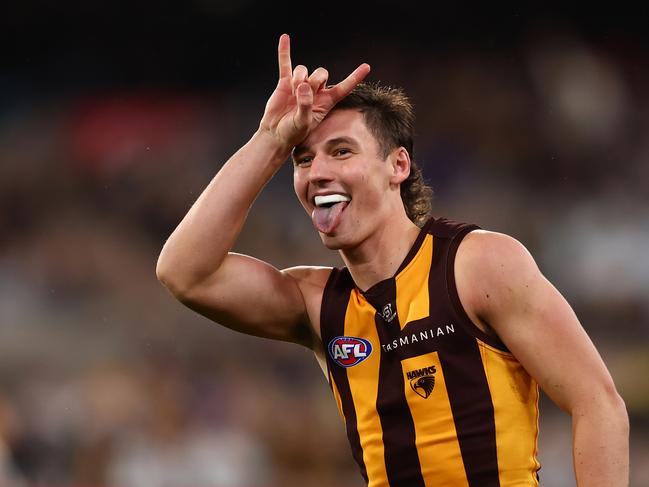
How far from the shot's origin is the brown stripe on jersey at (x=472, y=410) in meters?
2.62

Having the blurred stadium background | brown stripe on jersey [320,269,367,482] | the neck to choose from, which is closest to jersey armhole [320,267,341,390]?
brown stripe on jersey [320,269,367,482]

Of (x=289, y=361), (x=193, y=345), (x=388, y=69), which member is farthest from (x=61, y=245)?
(x=388, y=69)

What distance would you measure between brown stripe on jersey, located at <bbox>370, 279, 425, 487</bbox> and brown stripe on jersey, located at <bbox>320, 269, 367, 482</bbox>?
12 cm

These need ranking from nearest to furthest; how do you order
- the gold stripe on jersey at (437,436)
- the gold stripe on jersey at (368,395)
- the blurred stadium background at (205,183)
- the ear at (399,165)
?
the gold stripe on jersey at (437,436) < the gold stripe on jersey at (368,395) < the ear at (399,165) < the blurred stadium background at (205,183)

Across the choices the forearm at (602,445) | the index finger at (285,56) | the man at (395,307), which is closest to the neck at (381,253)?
the man at (395,307)

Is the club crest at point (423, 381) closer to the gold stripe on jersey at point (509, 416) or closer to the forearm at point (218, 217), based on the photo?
the gold stripe on jersey at point (509, 416)

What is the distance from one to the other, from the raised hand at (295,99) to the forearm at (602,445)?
105 cm

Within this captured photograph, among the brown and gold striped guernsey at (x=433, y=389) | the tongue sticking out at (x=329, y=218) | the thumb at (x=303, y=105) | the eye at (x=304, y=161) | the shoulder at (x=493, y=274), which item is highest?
the thumb at (x=303, y=105)

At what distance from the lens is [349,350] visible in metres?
2.84

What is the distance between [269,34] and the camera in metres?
7.96

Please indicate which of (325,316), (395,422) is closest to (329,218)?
(325,316)

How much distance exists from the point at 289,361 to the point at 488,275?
4.18m

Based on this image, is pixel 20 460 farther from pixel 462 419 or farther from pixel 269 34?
pixel 462 419

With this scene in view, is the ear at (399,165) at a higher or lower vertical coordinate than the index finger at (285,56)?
lower
